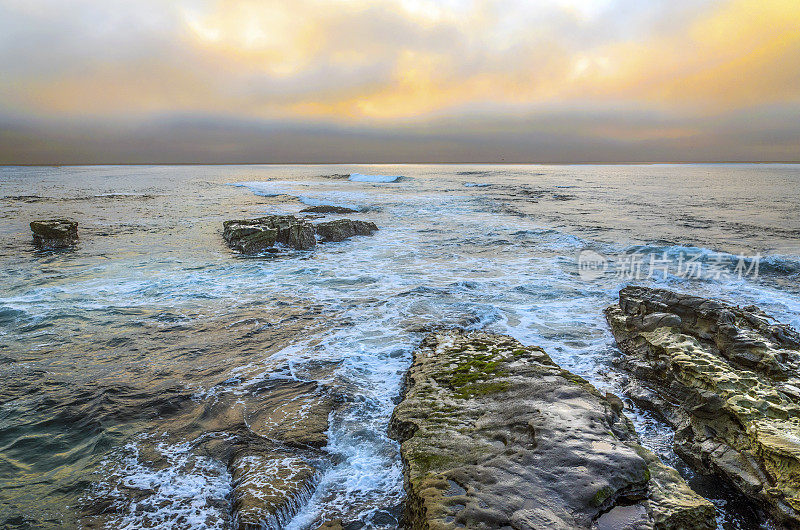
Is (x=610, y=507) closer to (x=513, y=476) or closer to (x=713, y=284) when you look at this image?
(x=513, y=476)

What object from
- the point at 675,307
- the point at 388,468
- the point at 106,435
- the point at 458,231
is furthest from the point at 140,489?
the point at 458,231

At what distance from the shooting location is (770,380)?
530 centimetres

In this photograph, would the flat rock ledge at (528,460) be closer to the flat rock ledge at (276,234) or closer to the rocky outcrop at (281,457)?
the rocky outcrop at (281,457)

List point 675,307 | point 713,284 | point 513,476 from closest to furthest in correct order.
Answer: point 513,476 < point 675,307 < point 713,284

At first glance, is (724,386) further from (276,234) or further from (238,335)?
(276,234)

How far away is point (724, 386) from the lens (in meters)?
4.83

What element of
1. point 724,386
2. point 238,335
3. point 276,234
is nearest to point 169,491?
point 238,335

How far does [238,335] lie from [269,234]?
911 centimetres

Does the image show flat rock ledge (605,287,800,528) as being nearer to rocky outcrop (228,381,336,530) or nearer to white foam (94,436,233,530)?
rocky outcrop (228,381,336,530)

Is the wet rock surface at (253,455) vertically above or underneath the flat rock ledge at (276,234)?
underneath

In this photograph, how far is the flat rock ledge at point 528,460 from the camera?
3.11 meters

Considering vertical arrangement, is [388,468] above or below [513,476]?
below

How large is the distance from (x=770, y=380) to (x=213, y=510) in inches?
273

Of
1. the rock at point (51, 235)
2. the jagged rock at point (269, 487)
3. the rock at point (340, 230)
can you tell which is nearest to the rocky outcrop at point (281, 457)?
the jagged rock at point (269, 487)
